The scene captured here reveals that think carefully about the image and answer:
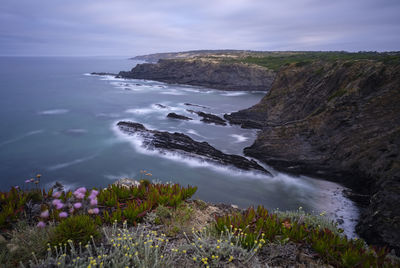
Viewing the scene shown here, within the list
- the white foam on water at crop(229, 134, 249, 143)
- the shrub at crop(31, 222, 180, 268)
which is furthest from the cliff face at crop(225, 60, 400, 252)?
the shrub at crop(31, 222, 180, 268)

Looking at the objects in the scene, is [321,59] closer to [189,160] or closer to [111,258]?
[189,160]

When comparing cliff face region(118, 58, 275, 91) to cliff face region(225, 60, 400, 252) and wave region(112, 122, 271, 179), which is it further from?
wave region(112, 122, 271, 179)

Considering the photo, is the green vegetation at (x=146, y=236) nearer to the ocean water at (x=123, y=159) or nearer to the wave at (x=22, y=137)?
the ocean water at (x=123, y=159)

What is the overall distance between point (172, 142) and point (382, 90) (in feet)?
56.1

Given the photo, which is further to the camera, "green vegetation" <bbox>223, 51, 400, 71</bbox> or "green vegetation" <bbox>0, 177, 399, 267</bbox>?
"green vegetation" <bbox>223, 51, 400, 71</bbox>

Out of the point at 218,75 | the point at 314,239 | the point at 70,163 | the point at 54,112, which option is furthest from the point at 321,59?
the point at 54,112

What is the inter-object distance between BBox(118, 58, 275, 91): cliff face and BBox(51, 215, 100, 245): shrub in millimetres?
63667

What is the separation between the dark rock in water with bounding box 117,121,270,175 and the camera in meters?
18.7

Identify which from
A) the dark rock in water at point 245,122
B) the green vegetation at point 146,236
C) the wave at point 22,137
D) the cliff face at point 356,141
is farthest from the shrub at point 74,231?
the dark rock in water at point 245,122

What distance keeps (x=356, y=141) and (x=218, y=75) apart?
5956 cm

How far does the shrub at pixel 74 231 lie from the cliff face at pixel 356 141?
10290 mm

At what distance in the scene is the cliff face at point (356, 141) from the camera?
10328 mm

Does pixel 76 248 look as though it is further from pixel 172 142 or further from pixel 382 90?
pixel 382 90

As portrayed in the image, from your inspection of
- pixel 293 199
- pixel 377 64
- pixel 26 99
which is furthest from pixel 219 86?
pixel 293 199
